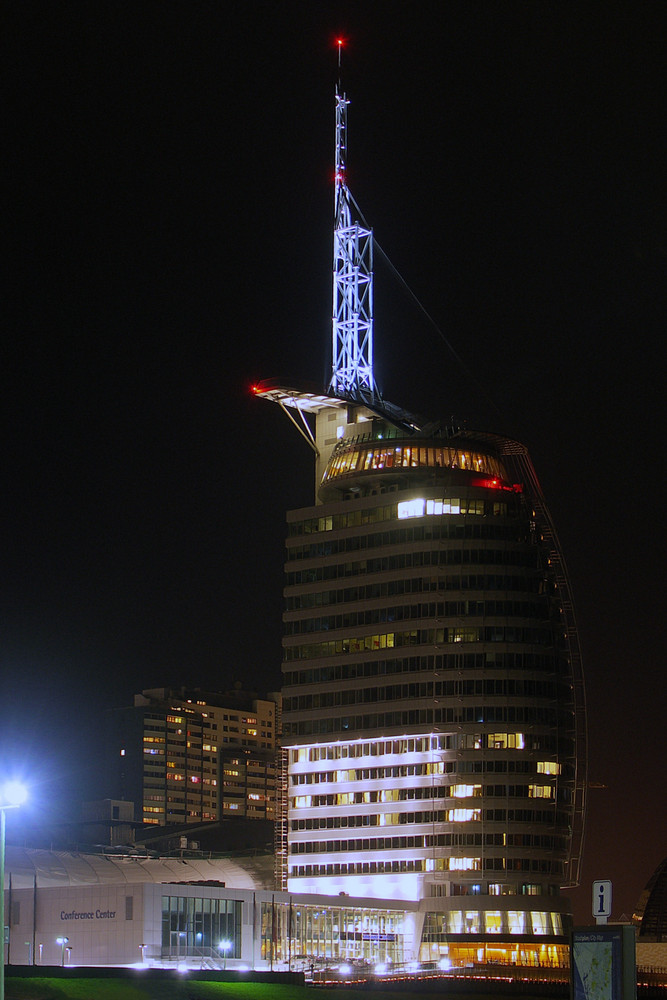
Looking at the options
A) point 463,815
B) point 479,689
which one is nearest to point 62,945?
point 463,815

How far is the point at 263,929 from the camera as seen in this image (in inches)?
5910

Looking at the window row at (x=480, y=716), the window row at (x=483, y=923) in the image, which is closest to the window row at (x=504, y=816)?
the window row at (x=483, y=923)

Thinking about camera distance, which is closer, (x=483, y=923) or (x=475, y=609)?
(x=483, y=923)

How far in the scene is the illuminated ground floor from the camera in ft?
449

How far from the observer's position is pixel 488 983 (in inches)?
4759

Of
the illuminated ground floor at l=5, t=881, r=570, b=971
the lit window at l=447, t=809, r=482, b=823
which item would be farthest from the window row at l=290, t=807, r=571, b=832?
the illuminated ground floor at l=5, t=881, r=570, b=971

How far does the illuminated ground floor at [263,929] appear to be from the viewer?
13675cm

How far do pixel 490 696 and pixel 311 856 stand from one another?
3206 cm

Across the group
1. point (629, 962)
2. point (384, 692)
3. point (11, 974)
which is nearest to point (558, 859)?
point (384, 692)

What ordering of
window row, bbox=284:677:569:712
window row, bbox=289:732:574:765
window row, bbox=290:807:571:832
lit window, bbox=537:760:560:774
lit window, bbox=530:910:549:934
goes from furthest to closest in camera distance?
window row, bbox=284:677:569:712 → lit window, bbox=537:760:560:774 → window row, bbox=289:732:574:765 → window row, bbox=290:807:571:832 → lit window, bbox=530:910:549:934

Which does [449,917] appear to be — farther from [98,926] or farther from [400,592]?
[98,926]

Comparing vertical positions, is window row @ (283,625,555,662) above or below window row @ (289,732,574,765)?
A: above

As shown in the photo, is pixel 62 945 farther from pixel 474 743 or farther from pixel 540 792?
pixel 540 792

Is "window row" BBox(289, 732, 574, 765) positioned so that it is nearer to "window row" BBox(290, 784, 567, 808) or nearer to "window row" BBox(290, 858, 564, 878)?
"window row" BBox(290, 784, 567, 808)
